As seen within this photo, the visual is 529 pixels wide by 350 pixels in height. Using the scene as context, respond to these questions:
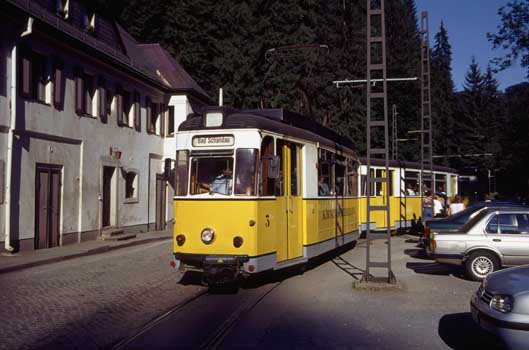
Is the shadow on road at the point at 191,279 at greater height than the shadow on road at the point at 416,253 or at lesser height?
lesser

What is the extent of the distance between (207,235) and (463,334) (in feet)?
15.0

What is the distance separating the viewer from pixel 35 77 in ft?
61.5

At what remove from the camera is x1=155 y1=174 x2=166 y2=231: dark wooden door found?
2883 centimetres

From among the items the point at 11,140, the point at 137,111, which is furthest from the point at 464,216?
the point at 137,111

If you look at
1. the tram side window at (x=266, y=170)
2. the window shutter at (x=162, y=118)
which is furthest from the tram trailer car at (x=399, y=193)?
the window shutter at (x=162, y=118)

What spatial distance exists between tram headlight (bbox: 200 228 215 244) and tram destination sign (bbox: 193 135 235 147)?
5.06 feet

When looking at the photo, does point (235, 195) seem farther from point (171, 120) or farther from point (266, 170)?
point (171, 120)

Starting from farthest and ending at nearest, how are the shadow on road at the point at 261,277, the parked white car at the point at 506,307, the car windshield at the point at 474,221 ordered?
the car windshield at the point at 474,221 → the shadow on road at the point at 261,277 → the parked white car at the point at 506,307

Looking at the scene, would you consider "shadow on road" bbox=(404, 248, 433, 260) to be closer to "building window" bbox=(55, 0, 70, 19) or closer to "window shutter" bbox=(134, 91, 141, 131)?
"window shutter" bbox=(134, 91, 141, 131)

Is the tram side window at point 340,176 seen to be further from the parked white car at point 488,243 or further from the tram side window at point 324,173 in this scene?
the parked white car at point 488,243

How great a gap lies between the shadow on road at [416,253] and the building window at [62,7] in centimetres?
1448

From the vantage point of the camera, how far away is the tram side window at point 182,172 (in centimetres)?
1084

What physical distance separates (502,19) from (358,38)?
2202 centimetres

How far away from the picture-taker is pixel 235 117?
1084 cm
